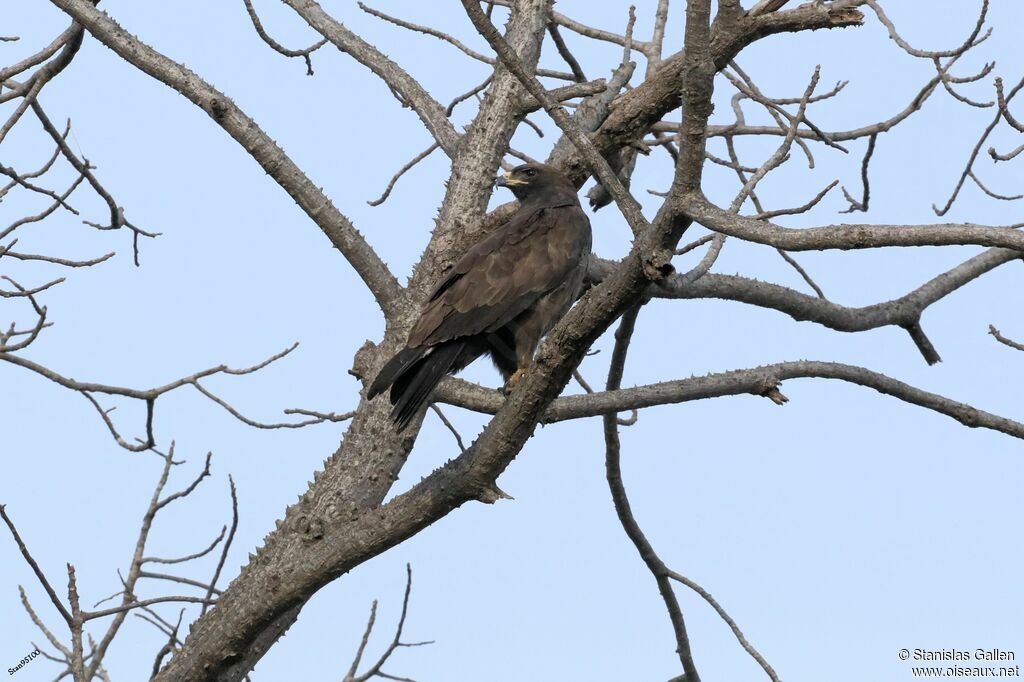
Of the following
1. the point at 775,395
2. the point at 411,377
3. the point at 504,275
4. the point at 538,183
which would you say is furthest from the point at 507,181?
the point at 775,395

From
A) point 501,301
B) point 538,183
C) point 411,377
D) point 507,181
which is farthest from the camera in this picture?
point 507,181

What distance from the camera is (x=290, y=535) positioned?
5305mm

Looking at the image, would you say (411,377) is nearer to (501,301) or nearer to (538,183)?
(501,301)

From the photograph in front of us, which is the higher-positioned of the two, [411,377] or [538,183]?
[538,183]

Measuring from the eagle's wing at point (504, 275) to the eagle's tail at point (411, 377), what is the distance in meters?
0.07

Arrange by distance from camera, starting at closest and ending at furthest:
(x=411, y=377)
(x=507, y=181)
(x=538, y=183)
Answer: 1. (x=411, y=377)
2. (x=538, y=183)
3. (x=507, y=181)

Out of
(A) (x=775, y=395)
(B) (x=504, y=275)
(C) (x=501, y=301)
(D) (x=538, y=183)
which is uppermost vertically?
(D) (x=538, y=183)

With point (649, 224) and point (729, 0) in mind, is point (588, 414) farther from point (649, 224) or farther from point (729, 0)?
point (729, 0)

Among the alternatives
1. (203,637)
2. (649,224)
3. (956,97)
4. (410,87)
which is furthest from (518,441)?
(956,97)

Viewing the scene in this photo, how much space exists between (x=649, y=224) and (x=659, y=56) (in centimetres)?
337

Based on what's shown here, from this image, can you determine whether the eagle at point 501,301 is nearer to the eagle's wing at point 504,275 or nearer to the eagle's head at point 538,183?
the eagle's wing at point 504,275

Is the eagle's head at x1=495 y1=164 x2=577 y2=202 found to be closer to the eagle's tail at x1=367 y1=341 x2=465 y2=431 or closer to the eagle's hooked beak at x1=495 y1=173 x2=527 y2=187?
the eagle's hooked beak at x1=495 y1=173 x2=527 y2=187

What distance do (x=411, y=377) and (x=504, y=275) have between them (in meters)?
0.81

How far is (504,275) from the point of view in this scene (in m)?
5.65
